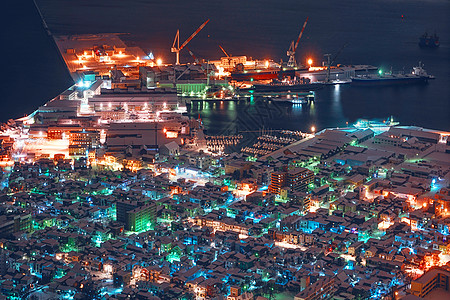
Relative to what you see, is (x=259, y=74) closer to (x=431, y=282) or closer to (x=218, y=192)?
(x=218, y=192)

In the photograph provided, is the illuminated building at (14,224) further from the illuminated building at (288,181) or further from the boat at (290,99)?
the boat at (290,99)

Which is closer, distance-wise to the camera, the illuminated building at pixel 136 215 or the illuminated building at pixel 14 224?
the illuminated building at pixel 14 224

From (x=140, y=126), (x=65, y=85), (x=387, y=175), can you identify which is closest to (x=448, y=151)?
(x=387, y=175)

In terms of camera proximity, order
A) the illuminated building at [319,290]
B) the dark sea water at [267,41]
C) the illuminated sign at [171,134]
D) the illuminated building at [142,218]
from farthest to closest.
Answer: the dark sea water at [267,41] → the illuminated sign at [171,134] → the illuminated building at [142,218] → the illuminated building at [319,290]

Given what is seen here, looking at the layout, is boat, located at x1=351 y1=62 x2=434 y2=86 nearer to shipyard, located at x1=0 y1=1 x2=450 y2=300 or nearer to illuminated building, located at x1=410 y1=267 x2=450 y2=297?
shipyard, located at x1=0 y1=1 x2=450 y2=300

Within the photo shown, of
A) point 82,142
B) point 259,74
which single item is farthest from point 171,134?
point 259,74

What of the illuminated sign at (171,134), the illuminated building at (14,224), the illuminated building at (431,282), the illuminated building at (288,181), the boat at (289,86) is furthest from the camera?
the boat at (289,86)

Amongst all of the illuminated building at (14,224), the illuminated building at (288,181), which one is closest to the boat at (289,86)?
the illuminated building at (288,181)
